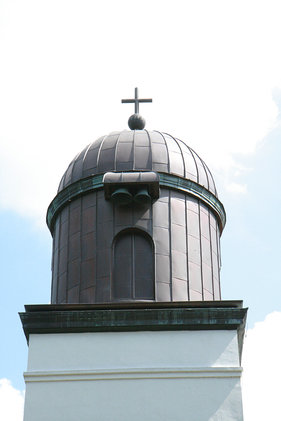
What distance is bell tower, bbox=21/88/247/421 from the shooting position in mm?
17297

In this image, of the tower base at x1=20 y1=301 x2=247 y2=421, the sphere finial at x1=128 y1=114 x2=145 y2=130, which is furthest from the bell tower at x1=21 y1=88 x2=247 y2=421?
the sphere finial at x1=128 y1=114 x2=145 y2=130

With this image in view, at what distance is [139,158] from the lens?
792 inches

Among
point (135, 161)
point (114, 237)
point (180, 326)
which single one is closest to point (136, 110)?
point (135, 161)

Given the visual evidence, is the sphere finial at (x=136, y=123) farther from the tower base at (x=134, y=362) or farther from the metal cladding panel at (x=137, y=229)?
the tower base at (x=134, y=362)

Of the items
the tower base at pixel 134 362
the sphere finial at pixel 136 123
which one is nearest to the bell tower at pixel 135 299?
the tower base at pixel 134 362

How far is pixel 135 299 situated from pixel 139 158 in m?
3.09

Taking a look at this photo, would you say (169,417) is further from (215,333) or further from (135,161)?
(135,161)

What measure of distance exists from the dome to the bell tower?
3cm

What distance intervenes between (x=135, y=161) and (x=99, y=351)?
415 centimetres

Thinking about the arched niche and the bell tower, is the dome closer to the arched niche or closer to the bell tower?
the bell tower

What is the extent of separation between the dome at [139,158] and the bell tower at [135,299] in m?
0.03

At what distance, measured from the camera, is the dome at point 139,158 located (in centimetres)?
2008

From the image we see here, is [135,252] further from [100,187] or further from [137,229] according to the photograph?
[100,187]

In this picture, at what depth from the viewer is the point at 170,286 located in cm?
1875
